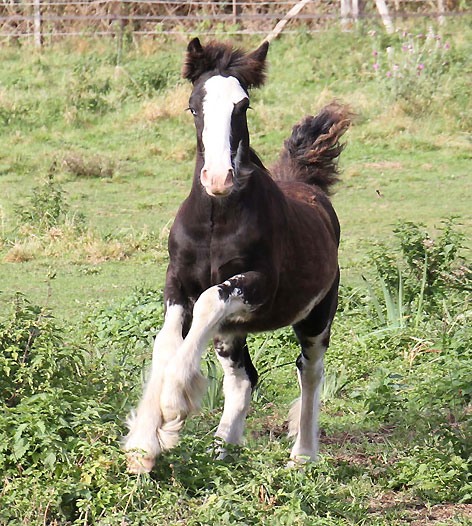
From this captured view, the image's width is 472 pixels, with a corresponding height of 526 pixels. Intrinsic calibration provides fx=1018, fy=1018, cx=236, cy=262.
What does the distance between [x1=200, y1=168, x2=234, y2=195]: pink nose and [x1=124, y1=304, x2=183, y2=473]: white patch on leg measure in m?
0.79

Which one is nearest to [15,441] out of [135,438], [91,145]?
[135,438]

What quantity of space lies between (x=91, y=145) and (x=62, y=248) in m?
5.37

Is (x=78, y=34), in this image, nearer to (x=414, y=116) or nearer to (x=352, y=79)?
(x=352, y=79)

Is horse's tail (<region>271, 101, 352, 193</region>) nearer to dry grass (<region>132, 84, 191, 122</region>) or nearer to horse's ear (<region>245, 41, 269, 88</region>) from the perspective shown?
horse's ear (<region>245, 41, 269, 88</region>)

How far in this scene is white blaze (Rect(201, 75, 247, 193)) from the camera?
15.0 ft

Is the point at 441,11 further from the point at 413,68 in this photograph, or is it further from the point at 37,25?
the point at 37,25

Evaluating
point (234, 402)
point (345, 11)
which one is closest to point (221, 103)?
point (234, 402)

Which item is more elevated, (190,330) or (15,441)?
(190,330)

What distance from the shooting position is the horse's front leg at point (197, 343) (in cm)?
450

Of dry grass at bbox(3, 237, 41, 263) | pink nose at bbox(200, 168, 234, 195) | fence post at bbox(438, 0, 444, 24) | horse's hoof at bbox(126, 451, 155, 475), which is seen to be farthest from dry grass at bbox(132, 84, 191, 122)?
horse's hoof at bbox(126, 451, 155, 475)

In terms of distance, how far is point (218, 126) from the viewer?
4.80 metres

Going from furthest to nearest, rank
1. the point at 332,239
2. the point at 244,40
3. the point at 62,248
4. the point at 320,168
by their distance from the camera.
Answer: the point at 244,40
the point at 62,248
the point at 320,168
the point at 332,239

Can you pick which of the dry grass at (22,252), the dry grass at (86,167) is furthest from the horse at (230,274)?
the dry grass at (86,167)

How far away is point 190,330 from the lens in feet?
15.3
